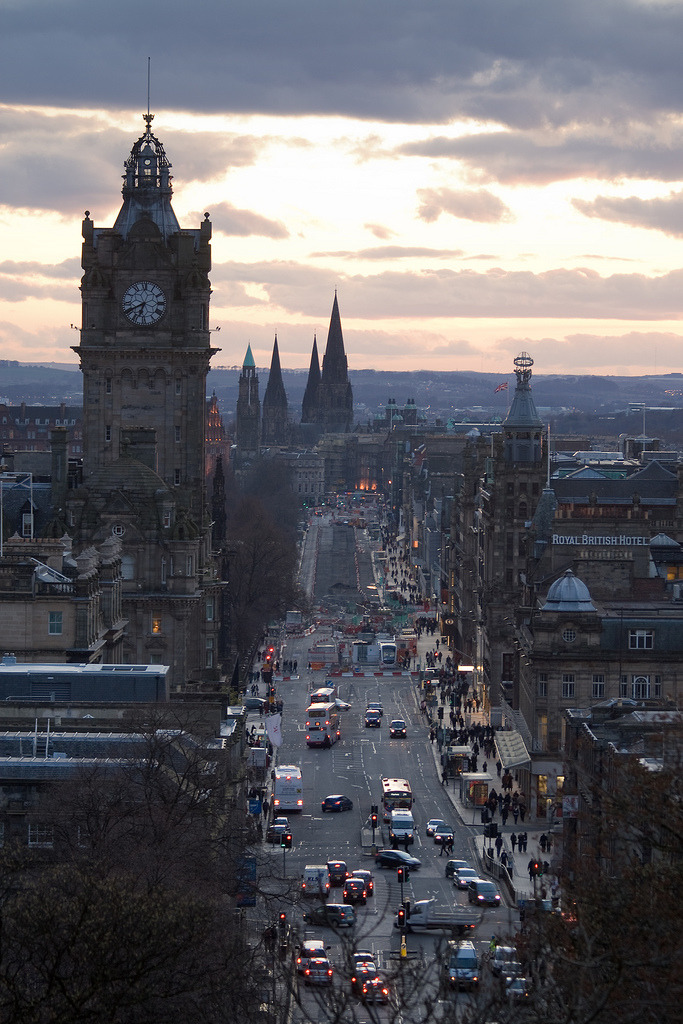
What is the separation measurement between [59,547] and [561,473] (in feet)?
223

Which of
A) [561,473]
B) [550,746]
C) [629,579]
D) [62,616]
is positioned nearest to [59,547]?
[62,616]

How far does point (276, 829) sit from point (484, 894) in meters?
15.1

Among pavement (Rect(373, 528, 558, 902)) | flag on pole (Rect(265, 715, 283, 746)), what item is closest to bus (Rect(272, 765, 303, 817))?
pavement (Rect(373, 528, 558, 902))

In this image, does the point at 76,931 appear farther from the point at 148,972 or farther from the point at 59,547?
the point at 59,547

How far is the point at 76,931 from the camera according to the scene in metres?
41.0

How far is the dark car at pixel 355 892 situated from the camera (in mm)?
84875

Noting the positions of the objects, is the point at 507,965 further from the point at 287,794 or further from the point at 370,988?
the point at 287,794

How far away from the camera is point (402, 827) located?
98.1 m

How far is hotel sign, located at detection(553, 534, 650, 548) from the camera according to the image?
12288 centimetres

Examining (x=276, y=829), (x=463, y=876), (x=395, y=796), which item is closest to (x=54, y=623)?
(x=276, y=829)

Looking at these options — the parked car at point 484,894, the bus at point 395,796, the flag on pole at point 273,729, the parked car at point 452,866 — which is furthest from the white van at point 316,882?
the flag on pole at point 273,729

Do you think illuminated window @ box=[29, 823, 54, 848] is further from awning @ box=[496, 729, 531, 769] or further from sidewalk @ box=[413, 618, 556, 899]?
awning @ box=[496, 729, 531, 769]

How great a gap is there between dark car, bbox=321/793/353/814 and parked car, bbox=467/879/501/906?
20349mm

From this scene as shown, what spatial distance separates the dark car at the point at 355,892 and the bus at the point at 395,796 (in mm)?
18540
